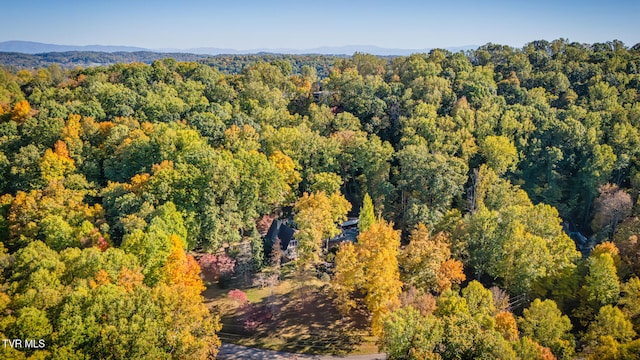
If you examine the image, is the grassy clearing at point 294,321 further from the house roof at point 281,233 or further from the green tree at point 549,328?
the green tree at point 549,328

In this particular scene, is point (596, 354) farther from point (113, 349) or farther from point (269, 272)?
point (113, 349)

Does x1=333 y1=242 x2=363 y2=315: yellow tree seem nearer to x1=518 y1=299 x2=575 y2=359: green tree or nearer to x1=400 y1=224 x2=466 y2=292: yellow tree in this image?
x1=400 y1=224 x2=466 y2=292: yellow tree

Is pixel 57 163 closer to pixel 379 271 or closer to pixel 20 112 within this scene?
pixel 20 112

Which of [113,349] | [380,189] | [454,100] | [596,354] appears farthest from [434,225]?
[113,349]

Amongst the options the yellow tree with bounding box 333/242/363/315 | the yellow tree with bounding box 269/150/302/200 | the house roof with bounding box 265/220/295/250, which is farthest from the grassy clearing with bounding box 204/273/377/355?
the yellow tree with bounding box 269/150/302/200

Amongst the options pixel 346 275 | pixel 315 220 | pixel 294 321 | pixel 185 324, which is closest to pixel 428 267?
pixel 346 275

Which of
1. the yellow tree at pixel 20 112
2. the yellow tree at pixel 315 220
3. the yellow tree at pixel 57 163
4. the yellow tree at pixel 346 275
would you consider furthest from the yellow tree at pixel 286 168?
the yellow tree at pixel 20 112
